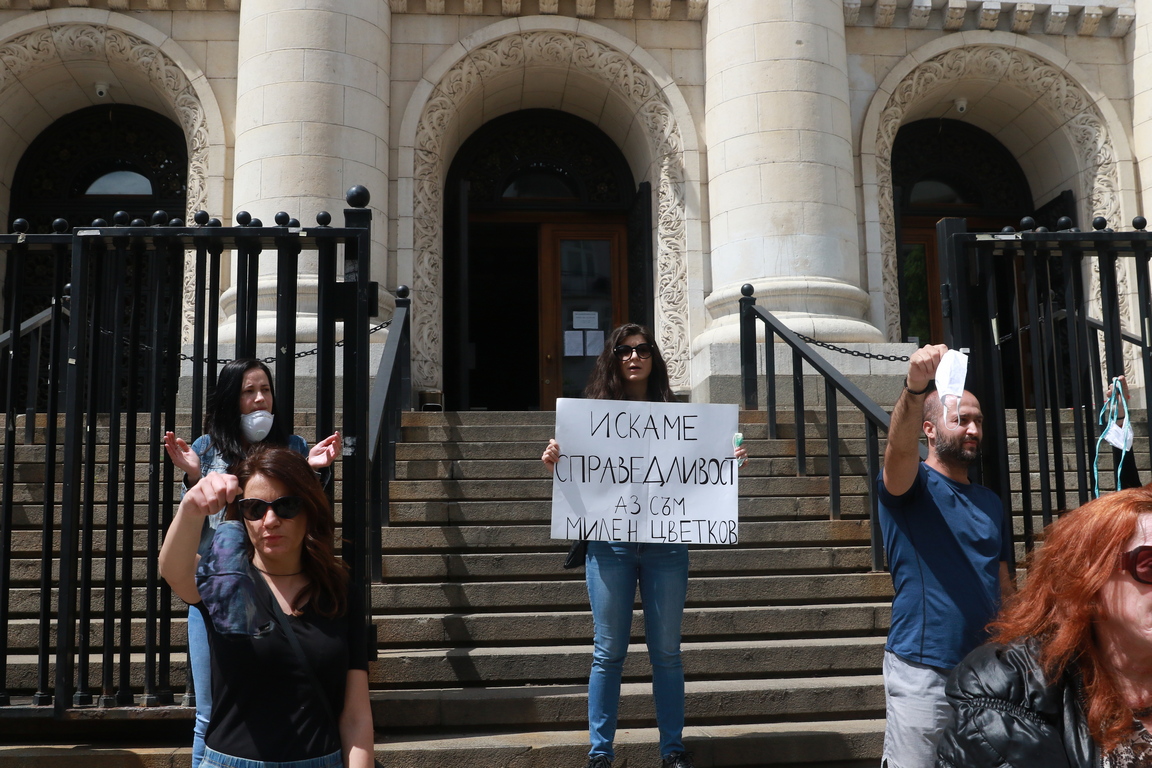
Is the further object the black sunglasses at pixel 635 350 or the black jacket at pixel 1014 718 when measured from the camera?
the black sunglasses at pixel 635 350

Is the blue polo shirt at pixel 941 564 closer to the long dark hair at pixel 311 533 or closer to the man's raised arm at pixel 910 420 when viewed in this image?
the man's raised arm at pixel 910 420

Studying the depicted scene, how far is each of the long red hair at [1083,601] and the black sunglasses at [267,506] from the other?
69.4 inches

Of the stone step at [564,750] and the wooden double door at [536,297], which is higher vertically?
the wooden double door at [536,297]

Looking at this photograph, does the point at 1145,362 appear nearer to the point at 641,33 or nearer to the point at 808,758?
the point at 808,758

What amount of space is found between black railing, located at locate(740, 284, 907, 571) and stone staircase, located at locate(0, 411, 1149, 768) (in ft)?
0.60

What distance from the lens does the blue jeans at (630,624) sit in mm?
4215

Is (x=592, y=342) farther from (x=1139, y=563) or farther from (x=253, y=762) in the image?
(x=1139, y=563)

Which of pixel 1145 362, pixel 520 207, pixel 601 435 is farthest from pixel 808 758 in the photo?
pixel 520 207

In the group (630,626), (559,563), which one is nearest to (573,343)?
(559,563)

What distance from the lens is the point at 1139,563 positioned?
2.06 metres

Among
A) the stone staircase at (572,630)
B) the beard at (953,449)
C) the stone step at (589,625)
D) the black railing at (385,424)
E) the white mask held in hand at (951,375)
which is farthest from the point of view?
the black railing at (385,424)

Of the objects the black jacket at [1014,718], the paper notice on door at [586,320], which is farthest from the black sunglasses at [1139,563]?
the paper notice on door at [586,320]

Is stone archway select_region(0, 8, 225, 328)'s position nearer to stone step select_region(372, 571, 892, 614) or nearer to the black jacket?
stone step select_region(372, 571, 892, 614)

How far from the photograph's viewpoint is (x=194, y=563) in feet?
9.55
